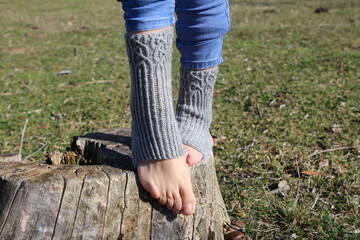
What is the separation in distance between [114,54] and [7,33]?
A: 129 inches

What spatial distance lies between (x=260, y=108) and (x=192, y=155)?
2168mm

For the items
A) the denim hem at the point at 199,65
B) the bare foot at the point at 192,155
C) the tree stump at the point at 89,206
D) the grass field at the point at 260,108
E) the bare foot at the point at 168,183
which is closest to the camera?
the tree stump at the point at 89,206

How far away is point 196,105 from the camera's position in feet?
6.23

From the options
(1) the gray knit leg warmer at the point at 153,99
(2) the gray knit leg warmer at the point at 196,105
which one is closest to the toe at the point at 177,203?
(1) the gray knit leg warmer at the point at 153,99

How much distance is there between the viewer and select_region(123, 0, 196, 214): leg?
1.48 m

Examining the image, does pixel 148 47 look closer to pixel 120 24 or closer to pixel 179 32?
pixel 179 32

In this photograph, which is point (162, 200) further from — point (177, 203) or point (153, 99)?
point (153, 99)

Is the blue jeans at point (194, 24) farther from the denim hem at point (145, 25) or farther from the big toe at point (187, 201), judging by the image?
the big toe at point (187, 201)

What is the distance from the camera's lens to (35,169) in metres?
1.58

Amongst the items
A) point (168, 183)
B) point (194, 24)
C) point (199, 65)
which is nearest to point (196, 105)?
point (199, 65)

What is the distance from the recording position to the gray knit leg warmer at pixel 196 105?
1.83 meters

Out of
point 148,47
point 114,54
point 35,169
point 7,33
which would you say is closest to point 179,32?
point 148,47

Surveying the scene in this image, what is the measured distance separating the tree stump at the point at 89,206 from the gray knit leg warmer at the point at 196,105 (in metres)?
0.14

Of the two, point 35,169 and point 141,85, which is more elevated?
point 141,85
